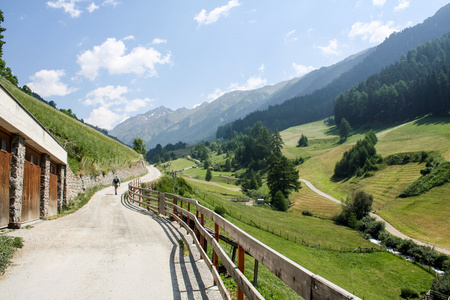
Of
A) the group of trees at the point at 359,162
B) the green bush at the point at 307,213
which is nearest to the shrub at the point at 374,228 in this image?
the green bush at the point at 307,213

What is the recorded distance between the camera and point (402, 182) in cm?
6719

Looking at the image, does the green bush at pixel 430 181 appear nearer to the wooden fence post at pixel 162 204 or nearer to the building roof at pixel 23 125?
the wooden fence post at pixel 162 204

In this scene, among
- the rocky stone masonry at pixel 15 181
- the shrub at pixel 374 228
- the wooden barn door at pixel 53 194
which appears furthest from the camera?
the shrub at pixel 374 228

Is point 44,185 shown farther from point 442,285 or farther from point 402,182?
point 402,182

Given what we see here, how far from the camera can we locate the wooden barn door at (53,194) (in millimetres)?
15614

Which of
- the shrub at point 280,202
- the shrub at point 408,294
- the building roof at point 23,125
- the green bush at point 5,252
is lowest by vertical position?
the shrub at point 408,294

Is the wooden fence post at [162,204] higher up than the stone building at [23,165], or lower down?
lower down

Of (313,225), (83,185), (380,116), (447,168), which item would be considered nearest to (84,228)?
(83,185)

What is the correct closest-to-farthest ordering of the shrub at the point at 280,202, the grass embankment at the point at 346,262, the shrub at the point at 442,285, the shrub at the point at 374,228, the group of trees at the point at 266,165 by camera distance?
the shrub at the point at 442,285, the grass embankment at the point at 346,262, the shrub at the point at 374,228, the shrub at the point at 280,202, the group of trees at the point at 266,165

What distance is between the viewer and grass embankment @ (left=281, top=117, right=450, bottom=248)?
47.2m

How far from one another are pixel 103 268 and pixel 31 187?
27.8 feet

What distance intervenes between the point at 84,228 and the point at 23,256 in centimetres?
440

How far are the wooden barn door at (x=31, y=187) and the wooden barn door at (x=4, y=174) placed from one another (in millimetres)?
1410

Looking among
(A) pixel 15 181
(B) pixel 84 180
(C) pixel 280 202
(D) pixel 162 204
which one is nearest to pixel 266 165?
(C) pixel 280 202
